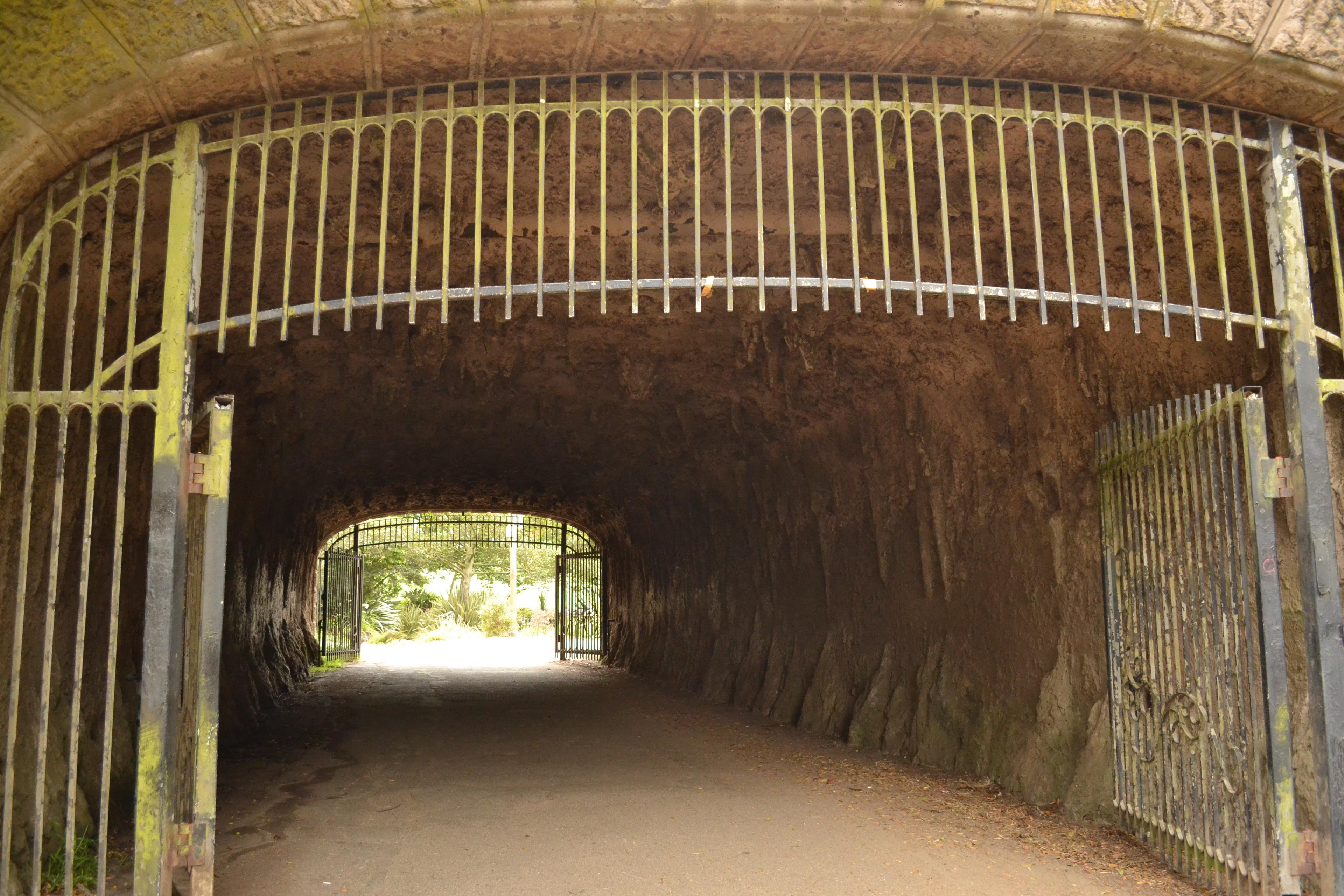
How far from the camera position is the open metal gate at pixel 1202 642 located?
185 inches

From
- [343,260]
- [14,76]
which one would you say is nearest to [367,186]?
[343,260]

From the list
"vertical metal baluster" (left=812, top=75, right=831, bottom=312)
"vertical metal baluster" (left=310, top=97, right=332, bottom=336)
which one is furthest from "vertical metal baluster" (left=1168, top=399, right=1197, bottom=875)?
"vertical metal baluster" (left=310, top=97, right=332, bottom=336)

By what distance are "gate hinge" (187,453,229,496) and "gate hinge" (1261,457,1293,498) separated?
4.46 m

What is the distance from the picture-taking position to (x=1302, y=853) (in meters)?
4.55

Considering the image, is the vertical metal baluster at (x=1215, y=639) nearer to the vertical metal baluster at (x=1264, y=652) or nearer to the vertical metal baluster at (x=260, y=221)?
the vertical metal baluster at (x=1264, y=652)

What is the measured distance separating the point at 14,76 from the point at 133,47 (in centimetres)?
47

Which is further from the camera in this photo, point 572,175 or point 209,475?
point 572,175

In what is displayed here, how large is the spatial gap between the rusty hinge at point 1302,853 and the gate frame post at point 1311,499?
27 mm

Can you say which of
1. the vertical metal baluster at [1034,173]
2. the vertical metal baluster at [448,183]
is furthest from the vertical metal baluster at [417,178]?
the vertical metal baluster at [1034,173]

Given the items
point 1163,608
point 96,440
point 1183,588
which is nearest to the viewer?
point 96,440

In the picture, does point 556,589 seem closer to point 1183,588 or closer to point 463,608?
point 463,608

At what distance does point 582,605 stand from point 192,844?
62.6 ft

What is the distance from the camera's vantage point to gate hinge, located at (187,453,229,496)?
442 centimetres

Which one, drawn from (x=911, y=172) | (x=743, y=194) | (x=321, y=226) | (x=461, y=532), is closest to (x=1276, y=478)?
(x=911, y=172)
